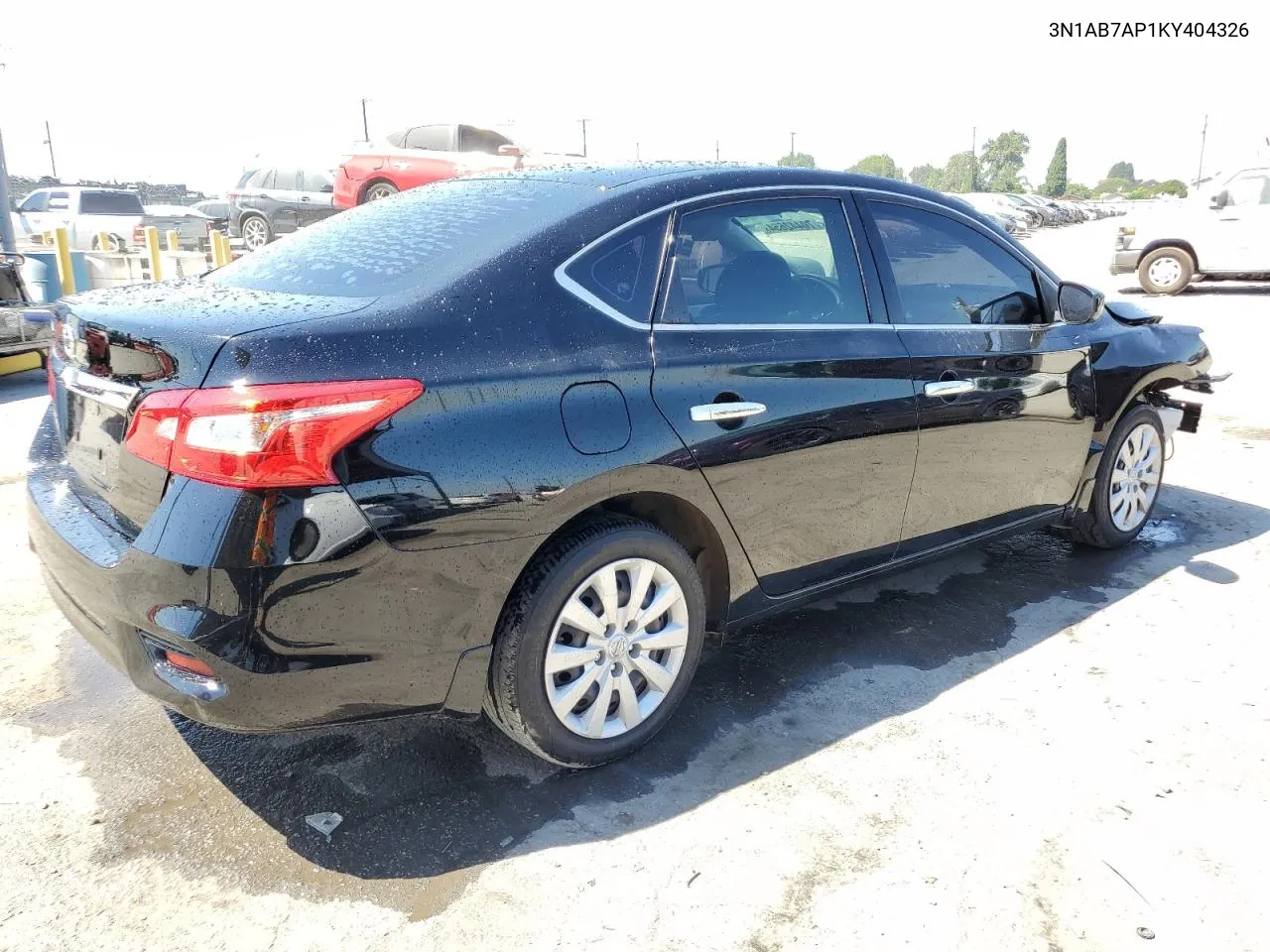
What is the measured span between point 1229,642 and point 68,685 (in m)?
4.19

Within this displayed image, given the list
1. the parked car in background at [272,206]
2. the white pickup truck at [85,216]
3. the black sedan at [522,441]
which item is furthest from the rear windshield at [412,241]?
the white pickup truck at [85,216]

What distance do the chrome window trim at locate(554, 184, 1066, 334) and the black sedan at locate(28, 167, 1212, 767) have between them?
1 cm

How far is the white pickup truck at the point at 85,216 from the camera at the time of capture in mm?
21406

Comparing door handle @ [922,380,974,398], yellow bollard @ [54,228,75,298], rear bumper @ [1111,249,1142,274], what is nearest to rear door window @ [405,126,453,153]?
yellow bollard @ [54,228,75,298]

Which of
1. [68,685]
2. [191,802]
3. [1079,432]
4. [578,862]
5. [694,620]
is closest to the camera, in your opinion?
[578,862]

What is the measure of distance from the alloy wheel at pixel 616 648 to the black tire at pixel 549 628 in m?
0.03

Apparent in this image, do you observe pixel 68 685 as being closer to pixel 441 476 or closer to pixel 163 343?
pixel 163 343

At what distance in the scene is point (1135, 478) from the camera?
4582mm

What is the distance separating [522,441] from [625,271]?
2.11ft

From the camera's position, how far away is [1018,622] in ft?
12.7

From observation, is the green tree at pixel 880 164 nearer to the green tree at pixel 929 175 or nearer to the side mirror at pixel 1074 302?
the green tree at pixel 929 175

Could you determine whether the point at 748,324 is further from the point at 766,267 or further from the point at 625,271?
the point at 625,271

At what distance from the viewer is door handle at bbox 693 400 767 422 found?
8.95 feet

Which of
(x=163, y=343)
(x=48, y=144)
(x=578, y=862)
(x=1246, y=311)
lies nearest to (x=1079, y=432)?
(x=578, y=862)
